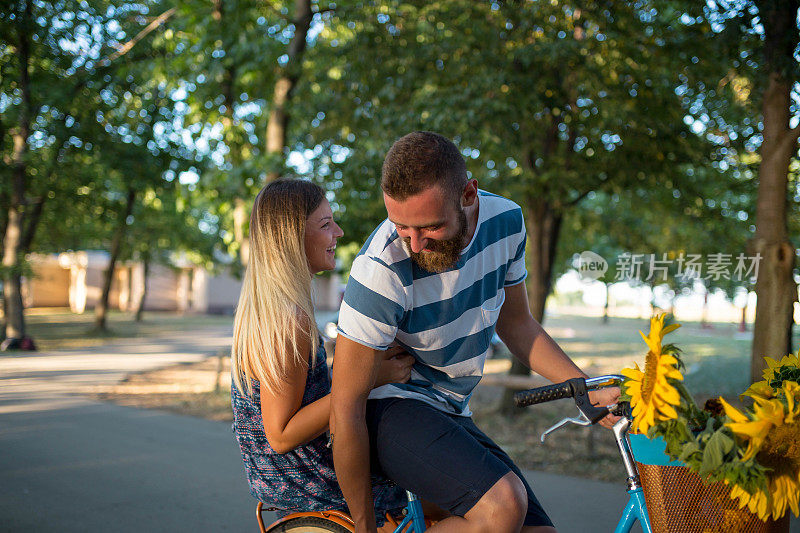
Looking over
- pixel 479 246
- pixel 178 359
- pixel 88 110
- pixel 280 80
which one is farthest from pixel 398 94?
pixel 88 110

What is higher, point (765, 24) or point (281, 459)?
point (765, 24)

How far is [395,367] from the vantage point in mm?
2154

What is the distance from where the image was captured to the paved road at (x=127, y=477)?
4727mm

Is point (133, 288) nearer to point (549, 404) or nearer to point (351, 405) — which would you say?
point (549, 404)

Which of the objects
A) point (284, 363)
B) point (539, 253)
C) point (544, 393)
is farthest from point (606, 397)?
point (539, 253)

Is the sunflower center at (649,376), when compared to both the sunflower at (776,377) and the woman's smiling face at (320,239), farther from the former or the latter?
the woman's smiling face at (320,239)

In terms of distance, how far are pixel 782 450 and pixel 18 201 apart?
18236mm

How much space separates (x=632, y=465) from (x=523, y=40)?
6.52 metres

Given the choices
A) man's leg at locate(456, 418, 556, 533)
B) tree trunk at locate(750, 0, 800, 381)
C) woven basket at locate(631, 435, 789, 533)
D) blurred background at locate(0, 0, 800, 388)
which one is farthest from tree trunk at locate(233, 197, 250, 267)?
woven basket at locate(631, 435, 789, 533)

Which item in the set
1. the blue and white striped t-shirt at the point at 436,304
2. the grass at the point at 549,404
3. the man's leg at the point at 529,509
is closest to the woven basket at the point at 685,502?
the man's leg at the point at 529,509

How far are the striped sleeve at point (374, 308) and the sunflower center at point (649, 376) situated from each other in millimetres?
683

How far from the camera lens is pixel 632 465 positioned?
2.11 m

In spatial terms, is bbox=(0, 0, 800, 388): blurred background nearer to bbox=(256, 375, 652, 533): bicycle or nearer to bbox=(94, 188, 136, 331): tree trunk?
bbox=(256, 375, 652, 533): bicycle

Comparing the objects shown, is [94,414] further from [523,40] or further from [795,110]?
[795,110]
